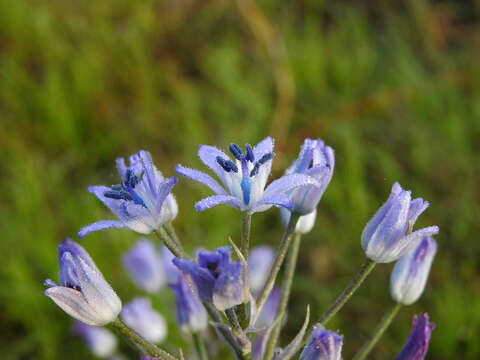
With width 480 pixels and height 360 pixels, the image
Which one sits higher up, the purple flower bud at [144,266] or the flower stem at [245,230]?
the purple flower bud at [144,266]

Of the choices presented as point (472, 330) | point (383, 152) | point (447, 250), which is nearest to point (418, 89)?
point (383, 152)

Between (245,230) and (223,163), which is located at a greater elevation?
(223,163)

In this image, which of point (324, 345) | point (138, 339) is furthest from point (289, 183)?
point (138, 339)

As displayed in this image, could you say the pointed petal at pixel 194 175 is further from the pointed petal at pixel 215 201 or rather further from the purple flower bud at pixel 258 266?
Result: the purple flower bud at pixel 258 266

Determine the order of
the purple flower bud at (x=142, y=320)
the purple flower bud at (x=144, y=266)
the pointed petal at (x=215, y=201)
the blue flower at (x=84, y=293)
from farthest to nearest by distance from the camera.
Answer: the purple flower bud at (x=144, y=266) < the purple flower bud at (x=142, y=320) < the blue flower at (x=84, y=293) < the pointed petal at (x=215, y=201)

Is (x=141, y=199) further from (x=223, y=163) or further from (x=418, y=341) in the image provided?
(x=418, y=341)

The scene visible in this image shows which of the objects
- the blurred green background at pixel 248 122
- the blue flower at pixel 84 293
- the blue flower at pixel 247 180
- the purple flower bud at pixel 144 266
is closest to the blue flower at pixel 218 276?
the blue flower at pixel 247 180

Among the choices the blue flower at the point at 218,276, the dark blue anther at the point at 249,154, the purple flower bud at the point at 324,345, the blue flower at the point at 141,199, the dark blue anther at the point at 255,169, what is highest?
the dark blue anther at the point at 249,154
